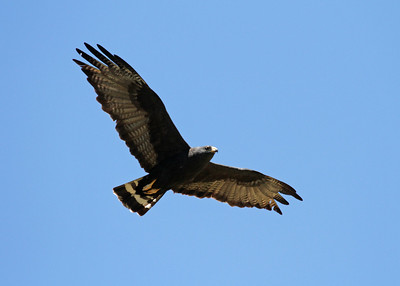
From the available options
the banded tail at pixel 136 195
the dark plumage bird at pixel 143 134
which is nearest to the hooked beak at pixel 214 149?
the dark plumage bird at pixel 143 134

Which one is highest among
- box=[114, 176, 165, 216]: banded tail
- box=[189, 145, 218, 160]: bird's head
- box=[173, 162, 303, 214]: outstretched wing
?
box=[173, 162, 303, 214]: outstretched wing

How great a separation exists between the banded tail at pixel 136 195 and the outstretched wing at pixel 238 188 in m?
1.04

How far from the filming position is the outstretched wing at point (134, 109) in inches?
475

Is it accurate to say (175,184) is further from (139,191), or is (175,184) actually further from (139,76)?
(139,76)

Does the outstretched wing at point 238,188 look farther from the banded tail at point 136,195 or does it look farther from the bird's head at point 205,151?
the bird's head at point 205,151

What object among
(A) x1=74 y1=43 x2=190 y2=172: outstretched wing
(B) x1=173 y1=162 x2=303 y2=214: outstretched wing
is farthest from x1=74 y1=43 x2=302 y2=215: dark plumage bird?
(B) x1=173 y1=162 x2=303 y2=214: outstretched wing

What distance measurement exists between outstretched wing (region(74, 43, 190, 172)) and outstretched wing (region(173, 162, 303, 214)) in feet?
4.45

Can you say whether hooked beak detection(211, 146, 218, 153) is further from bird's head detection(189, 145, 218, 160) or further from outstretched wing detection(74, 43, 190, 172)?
outstretched wing detection(74, 43, 190, 172)

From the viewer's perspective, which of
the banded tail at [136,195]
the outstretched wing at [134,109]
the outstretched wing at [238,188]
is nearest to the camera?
the outstretched wing at [134,109]

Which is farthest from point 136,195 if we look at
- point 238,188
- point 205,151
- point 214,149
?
point 238,188

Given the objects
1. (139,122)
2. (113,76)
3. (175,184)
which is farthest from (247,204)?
(113,76)

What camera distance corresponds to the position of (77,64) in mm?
11914

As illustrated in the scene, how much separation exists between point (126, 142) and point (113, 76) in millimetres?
1353

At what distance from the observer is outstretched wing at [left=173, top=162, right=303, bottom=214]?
13.9 m
